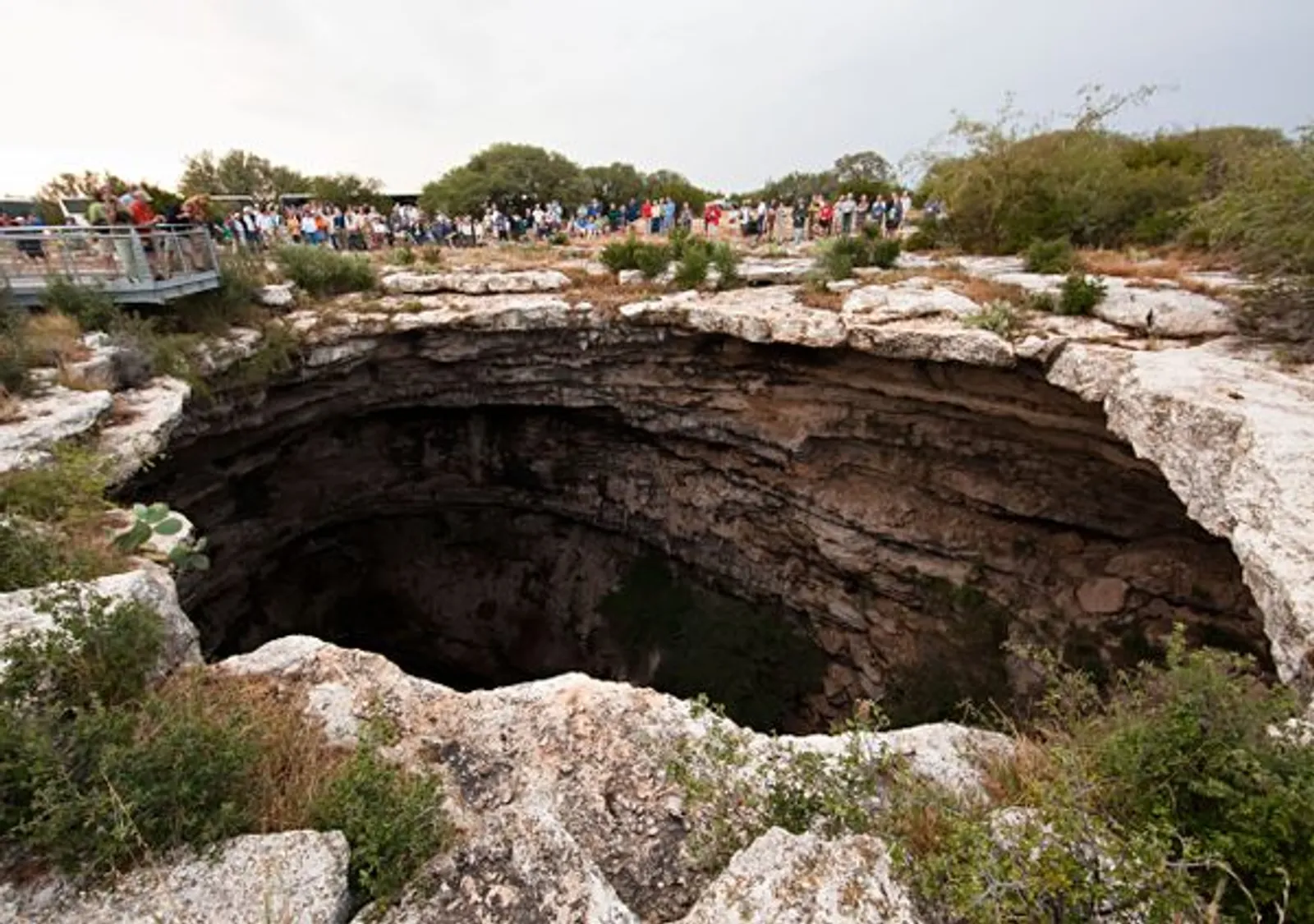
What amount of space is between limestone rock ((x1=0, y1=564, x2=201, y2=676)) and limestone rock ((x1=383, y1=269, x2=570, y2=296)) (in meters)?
7.40

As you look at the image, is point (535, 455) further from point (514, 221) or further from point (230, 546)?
point (514, 221)

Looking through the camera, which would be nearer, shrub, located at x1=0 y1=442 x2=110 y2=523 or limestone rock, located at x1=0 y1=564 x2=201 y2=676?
limestone rock, located at x1=0 y1=564 x2=201 y2=676

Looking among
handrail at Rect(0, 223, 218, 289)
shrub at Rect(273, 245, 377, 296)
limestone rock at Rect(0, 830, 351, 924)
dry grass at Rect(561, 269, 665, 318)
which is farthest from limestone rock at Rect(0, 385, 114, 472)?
dry grass at Rect(561, 269, 665, 318)

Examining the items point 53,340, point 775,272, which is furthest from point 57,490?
point 775,272

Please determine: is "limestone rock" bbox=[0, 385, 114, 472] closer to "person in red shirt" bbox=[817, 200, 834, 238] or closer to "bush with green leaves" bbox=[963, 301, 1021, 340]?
"bush with green leaves" bbox=[963, 301, 1021, 340]

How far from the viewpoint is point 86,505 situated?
15.2 ft

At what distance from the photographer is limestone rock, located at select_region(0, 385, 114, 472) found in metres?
4.95

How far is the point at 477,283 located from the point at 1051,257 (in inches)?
333

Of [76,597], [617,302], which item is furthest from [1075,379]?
[76,597]

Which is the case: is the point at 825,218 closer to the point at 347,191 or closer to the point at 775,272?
the point at 775,272

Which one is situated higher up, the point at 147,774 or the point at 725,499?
the point at 147,774

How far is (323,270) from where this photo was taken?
1034 cm

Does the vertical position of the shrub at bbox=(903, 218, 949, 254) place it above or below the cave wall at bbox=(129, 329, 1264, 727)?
above

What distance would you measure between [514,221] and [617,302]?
52.0 ft
